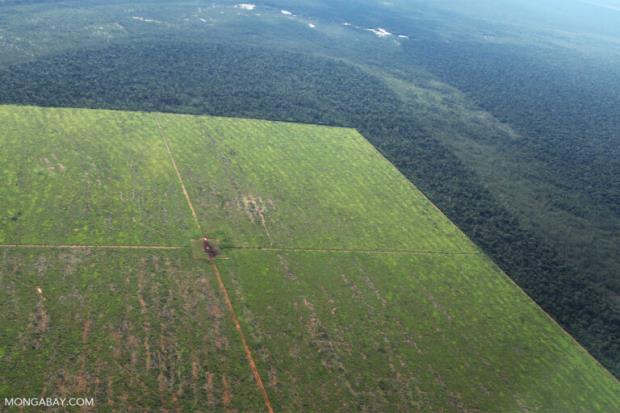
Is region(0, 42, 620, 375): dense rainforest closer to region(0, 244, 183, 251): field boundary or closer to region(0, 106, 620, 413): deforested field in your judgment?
region(0, 106, 620, 413): deforested field

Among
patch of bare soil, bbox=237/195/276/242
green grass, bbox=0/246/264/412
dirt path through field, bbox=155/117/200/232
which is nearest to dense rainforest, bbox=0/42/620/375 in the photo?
dirt path through field, bbox=155/117/200/232

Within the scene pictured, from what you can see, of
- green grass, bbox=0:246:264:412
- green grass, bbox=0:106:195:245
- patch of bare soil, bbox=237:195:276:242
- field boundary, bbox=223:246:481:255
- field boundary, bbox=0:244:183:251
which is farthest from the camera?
patch of bare soil, bbox=237:195:276:242

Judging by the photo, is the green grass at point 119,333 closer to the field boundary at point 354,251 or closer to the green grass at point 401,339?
the green grass at point 401,339

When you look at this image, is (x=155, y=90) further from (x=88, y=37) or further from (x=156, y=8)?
(x=156, y=8)

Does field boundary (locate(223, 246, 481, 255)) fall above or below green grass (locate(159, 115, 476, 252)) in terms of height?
below

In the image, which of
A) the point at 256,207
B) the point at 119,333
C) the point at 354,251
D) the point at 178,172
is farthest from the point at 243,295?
the point at 178,172

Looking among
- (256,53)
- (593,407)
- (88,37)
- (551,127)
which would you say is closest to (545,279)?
(593,407)

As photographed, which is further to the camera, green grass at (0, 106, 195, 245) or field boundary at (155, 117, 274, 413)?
green grass at (0, 106, 195, 245)
